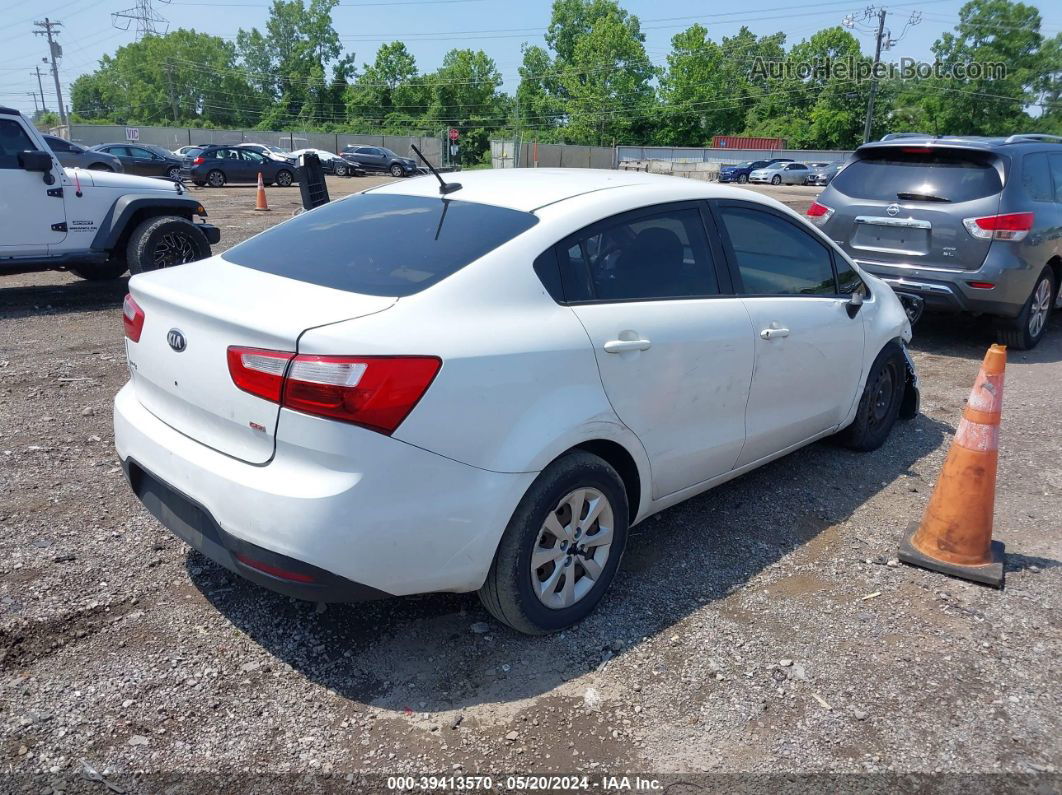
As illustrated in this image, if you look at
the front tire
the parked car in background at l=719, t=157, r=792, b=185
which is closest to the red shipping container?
the parked car in background at l=719, t=157, r=792, b=185

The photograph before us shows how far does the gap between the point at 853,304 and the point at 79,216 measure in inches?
299

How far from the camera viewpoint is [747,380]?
3.72m

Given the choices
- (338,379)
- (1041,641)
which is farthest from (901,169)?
(338,379)

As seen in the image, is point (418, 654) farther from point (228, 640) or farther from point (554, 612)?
point (228, 640)

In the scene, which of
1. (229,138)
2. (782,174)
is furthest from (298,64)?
(782,174)

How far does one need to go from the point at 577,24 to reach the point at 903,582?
335 ft

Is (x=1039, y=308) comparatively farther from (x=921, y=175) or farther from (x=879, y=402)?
(x=879, y=402)

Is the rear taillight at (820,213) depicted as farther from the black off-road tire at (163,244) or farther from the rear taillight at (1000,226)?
the black off-road tire at (163,244)

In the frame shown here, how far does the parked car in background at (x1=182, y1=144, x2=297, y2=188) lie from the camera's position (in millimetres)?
31234

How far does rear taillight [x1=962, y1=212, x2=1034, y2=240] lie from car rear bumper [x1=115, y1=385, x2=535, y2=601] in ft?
19.0

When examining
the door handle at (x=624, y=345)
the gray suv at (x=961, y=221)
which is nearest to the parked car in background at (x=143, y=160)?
the gray suv at (x=961, y=221)

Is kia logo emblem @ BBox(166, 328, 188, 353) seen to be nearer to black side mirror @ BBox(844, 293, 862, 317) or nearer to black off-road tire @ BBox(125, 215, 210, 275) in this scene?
black side mirror @ BBox(844, 293, 862, 317)

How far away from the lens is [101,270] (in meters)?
9.75

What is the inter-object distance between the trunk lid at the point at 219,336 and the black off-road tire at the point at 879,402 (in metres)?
3.28
